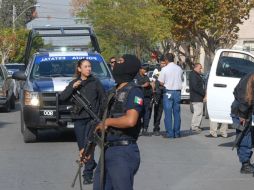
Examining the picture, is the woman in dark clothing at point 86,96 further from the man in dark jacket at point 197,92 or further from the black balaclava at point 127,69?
the man in dark jacket at point 197,92

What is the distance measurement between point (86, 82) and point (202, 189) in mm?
2173

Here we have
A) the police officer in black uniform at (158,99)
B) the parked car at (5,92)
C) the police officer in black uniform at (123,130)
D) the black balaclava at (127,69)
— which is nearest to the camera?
the police officer in black uniform at (123,130)

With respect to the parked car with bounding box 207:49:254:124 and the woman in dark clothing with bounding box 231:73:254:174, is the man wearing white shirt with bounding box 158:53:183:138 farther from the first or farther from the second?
the woman in dark clothing with bounding box 231:73:254:174

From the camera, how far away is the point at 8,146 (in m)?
15.0

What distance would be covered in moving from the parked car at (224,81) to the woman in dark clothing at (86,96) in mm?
4907

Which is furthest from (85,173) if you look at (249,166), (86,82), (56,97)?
(56,97)

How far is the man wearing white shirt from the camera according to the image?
1645 cm

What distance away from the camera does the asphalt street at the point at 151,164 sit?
416 inches

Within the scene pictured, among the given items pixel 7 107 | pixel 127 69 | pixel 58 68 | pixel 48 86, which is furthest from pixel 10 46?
pixel 127 69

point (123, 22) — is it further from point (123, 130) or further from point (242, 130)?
point (123, 130)

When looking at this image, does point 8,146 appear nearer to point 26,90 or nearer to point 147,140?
point 26,90

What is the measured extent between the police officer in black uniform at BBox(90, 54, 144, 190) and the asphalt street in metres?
3.40

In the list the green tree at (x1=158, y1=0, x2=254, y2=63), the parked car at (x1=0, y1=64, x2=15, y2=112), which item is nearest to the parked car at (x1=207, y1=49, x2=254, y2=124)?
the parked car at (x1=0, y1=64, x2=15, y2=112)

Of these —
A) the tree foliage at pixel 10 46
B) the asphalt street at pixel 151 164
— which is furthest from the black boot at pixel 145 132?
the tree foliage at pixel 10 46
